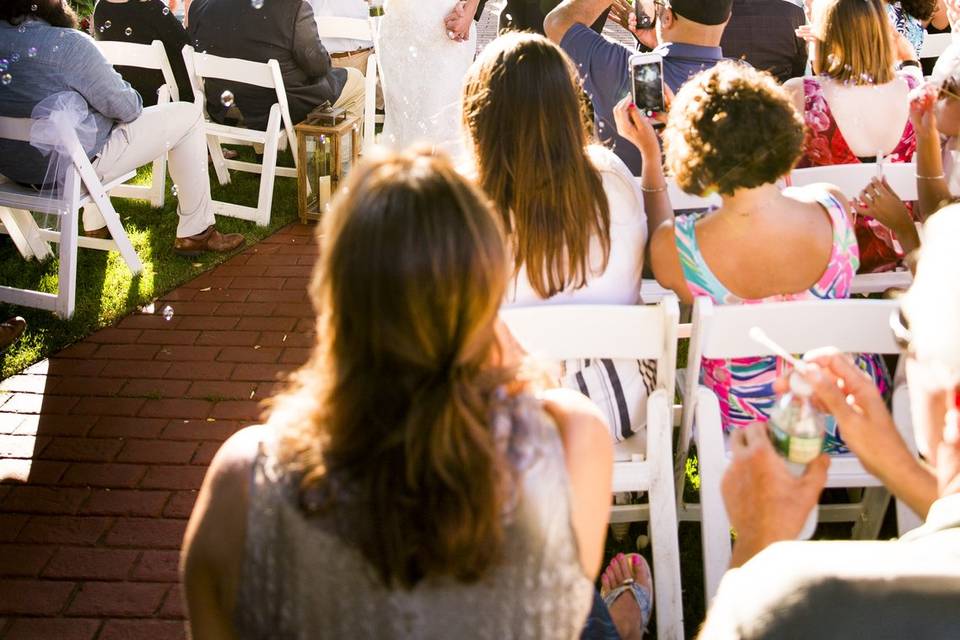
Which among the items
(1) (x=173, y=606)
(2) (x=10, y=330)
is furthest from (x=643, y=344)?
(2) (x=10, y=330)

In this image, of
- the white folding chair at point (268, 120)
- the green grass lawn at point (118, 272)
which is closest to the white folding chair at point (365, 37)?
the white folding chair at point (268, 120)

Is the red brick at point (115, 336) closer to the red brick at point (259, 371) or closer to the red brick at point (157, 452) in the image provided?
the red brick at point (259, 371)

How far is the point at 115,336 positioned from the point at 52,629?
2.04 meters

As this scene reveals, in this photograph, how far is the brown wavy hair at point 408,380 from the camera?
1189 millimetres

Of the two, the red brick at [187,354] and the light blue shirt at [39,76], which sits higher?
the light blue shirt at [39,76]

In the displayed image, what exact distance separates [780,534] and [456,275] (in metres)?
0.69

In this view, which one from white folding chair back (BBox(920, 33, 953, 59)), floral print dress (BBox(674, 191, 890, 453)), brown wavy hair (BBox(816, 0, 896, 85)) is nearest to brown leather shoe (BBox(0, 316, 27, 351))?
floral print dress (BBox(674, 191, 890, 453))

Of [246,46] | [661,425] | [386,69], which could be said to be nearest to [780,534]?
[661,425]

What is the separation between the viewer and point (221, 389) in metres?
3.89

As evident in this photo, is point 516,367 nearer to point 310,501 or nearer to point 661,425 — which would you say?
point 310,501

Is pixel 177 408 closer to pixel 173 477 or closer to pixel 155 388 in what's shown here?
pixel 155 388

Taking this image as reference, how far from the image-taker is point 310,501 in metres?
1.23

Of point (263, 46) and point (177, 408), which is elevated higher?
point (263, 46)

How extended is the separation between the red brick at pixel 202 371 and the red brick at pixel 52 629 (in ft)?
4.88
